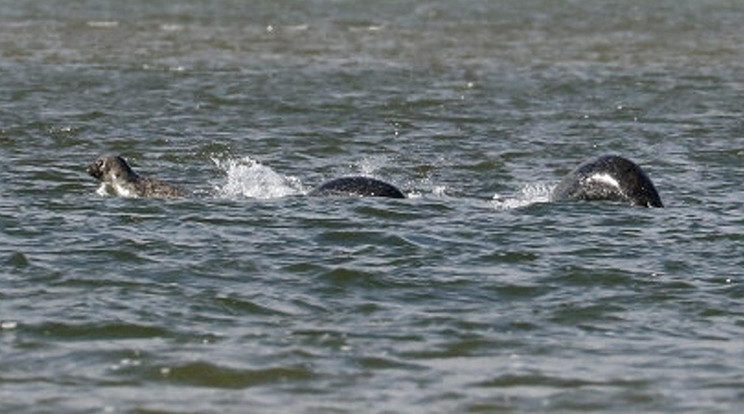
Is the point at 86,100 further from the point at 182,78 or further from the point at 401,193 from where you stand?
the point at 401,193

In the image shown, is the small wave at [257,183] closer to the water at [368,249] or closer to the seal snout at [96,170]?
the water at [368,249]

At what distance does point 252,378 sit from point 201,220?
5.35 metres

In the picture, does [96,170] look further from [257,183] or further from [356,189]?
[356,189]

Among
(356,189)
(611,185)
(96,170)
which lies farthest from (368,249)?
(96,170)

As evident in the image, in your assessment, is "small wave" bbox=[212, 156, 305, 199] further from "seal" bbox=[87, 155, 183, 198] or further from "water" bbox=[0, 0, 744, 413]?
"seal" bbox=[87, 155, 183, 198]

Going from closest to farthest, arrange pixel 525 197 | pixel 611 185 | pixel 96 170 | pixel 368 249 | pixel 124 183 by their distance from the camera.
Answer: pixel 368 249 → pixel 611 185 → pixel 124 183 → pixel 525 197 → pixel 96 170

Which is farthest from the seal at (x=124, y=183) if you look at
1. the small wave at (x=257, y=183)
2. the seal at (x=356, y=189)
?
the seal at (x=356, y=189)

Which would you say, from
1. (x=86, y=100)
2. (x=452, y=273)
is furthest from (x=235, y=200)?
(x=86, y=100)

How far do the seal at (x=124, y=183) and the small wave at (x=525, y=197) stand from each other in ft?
9.75

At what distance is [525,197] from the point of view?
61.2 feet

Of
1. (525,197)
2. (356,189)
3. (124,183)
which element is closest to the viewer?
(356,189)

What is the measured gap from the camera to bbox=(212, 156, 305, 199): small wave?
1859cm

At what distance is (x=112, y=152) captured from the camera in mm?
22422

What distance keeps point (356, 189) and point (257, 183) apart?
152 centimetres
